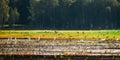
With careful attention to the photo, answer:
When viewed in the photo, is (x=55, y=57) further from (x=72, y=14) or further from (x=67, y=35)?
(x=72, y=14)

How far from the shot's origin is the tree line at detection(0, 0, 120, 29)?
126m

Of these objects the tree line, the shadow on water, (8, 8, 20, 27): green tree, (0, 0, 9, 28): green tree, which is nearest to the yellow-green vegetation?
the shadow on water

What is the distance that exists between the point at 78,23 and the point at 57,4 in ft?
27.4

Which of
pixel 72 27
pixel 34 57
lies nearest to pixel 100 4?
pixel 72 27

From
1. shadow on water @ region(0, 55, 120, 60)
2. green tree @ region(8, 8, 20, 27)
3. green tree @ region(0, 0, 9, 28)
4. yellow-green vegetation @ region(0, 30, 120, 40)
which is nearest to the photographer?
shadow on water @ region(0, 55, 120, 60)

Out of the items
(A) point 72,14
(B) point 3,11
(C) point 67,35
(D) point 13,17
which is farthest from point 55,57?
(A) point 72,14

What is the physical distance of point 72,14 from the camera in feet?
420

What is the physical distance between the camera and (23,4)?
449 ft

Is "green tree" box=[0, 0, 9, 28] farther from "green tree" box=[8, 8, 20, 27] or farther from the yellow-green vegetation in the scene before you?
the yellow-green vegetation

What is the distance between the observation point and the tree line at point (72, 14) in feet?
412

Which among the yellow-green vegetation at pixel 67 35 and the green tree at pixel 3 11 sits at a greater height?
the green tree at pixel 3 11

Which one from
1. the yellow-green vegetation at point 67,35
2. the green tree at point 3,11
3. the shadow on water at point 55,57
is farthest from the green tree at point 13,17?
the shadow on water at point 55,57

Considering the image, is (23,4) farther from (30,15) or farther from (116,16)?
(116,16)

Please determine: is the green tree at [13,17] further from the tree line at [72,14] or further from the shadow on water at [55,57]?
the shadow on water at [55,57]
